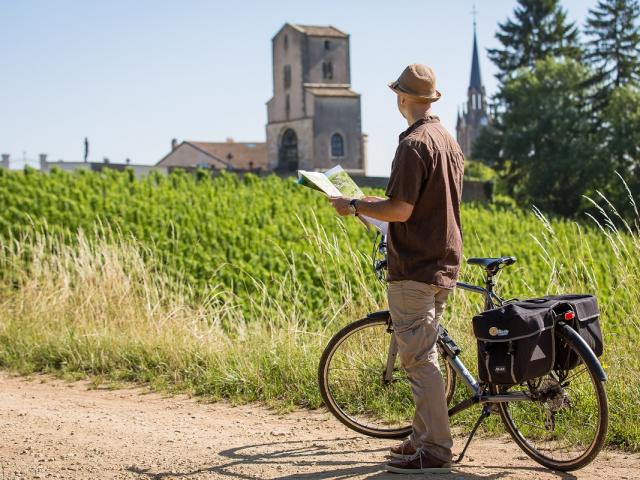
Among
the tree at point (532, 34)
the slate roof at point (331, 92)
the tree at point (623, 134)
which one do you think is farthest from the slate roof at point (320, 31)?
the tree at point (623, 134)

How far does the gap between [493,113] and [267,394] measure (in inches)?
2133

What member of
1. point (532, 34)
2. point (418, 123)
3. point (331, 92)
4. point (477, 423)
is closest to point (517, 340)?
point (477, 423)

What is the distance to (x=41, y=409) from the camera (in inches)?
236

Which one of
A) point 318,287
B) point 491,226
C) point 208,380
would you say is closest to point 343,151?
point 491,226

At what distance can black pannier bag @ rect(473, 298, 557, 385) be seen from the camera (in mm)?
4223

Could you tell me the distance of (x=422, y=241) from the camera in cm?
429

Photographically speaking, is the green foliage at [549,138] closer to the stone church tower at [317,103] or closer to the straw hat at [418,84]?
the stone church tower at [317,103]

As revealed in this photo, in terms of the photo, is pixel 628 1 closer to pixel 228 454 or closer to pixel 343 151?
pixel 343 151

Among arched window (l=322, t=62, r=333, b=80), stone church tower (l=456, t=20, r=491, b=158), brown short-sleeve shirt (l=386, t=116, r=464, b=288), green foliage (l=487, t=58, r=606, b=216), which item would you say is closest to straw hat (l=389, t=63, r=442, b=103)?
brown short-sleeve shirt (l=386, t=116, r=464, b=288)

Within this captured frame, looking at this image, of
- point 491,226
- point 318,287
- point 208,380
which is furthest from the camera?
point 491,226

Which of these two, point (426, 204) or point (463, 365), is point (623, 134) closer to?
point (463, 365)

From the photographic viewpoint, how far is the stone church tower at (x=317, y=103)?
7975 cm

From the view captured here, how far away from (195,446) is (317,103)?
7592cm

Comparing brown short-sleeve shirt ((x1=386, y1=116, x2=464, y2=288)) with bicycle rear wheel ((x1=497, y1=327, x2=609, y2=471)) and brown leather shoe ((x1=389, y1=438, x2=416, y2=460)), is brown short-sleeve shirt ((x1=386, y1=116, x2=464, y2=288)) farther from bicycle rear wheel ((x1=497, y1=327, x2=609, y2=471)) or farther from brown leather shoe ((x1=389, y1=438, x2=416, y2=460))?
brown leather shoe ((x1=389, y1=438, x2=416, y2=460))
